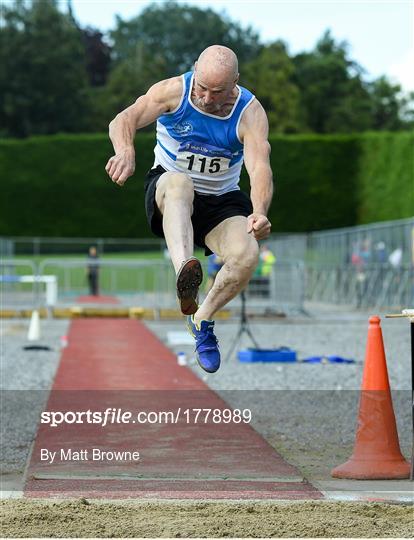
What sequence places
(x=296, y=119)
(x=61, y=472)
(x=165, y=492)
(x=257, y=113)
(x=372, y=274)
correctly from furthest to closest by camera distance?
(x=296, y=119), (x=372, y=274), (x=61, y=472), (x=165, y=492), (x=257, y=113)

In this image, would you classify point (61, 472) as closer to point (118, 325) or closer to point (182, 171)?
point (182, 171)

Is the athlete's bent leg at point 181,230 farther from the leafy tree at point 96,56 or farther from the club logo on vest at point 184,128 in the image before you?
the leafy tree at point 96,56

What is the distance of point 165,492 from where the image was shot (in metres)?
7.40

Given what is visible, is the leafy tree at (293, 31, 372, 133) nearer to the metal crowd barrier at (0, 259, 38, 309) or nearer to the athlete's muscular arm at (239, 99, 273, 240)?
the metal crowd barrier at (0, 259, 38, 309)

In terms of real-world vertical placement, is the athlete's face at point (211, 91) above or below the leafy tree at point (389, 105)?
below

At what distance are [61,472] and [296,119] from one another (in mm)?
63482

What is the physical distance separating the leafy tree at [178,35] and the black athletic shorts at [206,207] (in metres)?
69.7

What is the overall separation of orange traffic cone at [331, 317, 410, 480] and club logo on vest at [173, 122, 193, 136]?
2.10m

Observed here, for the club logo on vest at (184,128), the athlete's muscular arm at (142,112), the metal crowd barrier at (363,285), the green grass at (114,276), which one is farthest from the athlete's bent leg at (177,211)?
the metal crowd barrier at (363,285)

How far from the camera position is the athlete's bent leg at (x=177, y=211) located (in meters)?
6.82

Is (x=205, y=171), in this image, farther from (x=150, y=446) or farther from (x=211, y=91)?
(x=150, y=446)

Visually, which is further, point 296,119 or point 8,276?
point 296,119

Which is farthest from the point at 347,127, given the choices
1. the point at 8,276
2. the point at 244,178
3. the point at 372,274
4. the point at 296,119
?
the point at 8,276

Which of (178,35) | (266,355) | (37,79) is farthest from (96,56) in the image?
(266,355)
